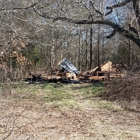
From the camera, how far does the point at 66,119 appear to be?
7.02 meters

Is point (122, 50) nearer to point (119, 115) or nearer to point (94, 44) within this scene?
point (94, 44)

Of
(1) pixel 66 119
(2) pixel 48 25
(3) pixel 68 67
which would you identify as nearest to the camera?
(1) pixel 66 119

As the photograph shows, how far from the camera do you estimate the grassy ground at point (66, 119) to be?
5535 mm

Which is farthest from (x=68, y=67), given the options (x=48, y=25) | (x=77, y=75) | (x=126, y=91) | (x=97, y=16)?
(x=48, y=25)

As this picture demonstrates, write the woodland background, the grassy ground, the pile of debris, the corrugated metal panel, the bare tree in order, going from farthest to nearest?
1. the corrugated metal panel
2. the pile of debris
3. the bare tree
4. the woodland background
5. the grassy ground

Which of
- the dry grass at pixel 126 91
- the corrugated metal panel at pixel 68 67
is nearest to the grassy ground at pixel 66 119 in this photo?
the dry grass at pixel 126 91

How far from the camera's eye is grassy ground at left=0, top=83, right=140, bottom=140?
5535 mm

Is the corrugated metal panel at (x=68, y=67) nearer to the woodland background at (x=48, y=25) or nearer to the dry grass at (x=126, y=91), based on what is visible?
the woodland background at (x=48, y=25)

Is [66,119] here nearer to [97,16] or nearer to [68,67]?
[97,16]

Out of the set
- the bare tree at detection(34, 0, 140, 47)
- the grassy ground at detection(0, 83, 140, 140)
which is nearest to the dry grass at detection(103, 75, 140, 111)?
the grassy ground at detection(0, 83, 140, 140)

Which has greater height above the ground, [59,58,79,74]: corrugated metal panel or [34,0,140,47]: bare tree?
[34,0,140,47]: bare tree

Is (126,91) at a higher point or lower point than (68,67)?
lower

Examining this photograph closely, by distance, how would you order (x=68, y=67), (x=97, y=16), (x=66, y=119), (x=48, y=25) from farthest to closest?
1. (x=68, y=67)
2. (x=97, y=16)
3. (x=48, y=25)
4. (x=66, y=119)

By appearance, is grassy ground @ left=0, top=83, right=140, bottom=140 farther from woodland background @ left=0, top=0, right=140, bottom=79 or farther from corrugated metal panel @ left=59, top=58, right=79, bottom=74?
corrugated metal panel @ left=59, top=58, right=79, bottom=74
